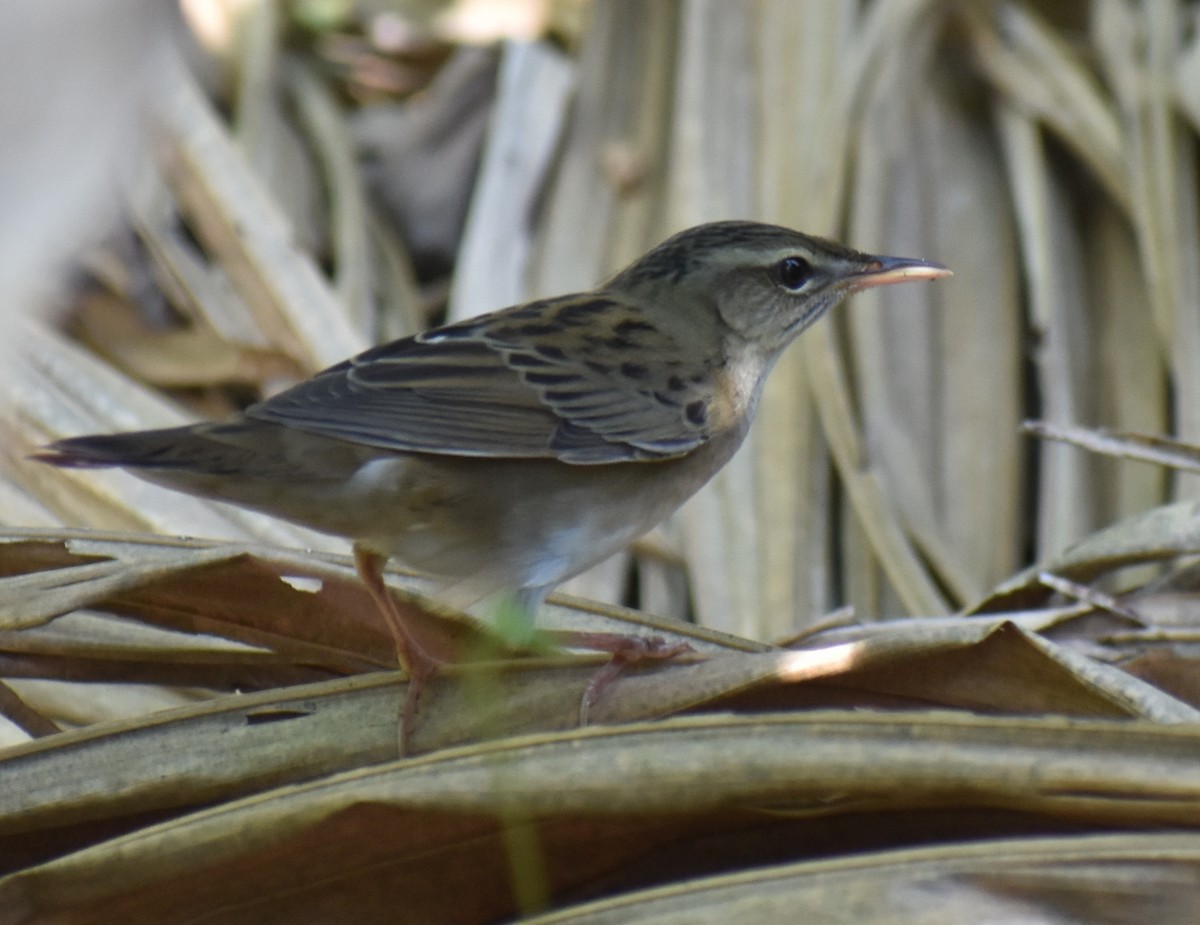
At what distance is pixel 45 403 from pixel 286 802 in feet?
6.69

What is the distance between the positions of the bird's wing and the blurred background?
25.6 inches

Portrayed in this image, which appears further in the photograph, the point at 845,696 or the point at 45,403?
the point at 45,403

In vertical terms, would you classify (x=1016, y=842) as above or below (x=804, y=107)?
below

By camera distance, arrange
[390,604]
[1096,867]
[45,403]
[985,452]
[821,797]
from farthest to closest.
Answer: [985,452], [45,403], [390,604], [821,797], [1096,867]

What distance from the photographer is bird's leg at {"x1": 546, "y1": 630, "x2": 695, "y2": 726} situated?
2.44 metres

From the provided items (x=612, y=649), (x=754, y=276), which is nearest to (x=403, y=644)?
(x=612, y=649)

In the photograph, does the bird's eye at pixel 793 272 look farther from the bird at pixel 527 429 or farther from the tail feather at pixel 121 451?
the tail feather at pixel 121 451

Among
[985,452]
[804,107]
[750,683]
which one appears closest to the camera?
[750,683]

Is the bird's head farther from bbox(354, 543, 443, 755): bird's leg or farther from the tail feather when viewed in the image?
the tail feather

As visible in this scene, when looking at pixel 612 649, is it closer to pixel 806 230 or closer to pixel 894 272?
pixel 894 272

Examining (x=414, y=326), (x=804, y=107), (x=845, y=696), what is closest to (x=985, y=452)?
(x=804, y=107)

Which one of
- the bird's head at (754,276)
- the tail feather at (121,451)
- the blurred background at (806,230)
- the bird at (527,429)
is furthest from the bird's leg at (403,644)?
the bird's head at (754,276)

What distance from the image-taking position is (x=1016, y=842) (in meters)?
1.80

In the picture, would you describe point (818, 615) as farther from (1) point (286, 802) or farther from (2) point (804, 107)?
(1) point (286, 802)
